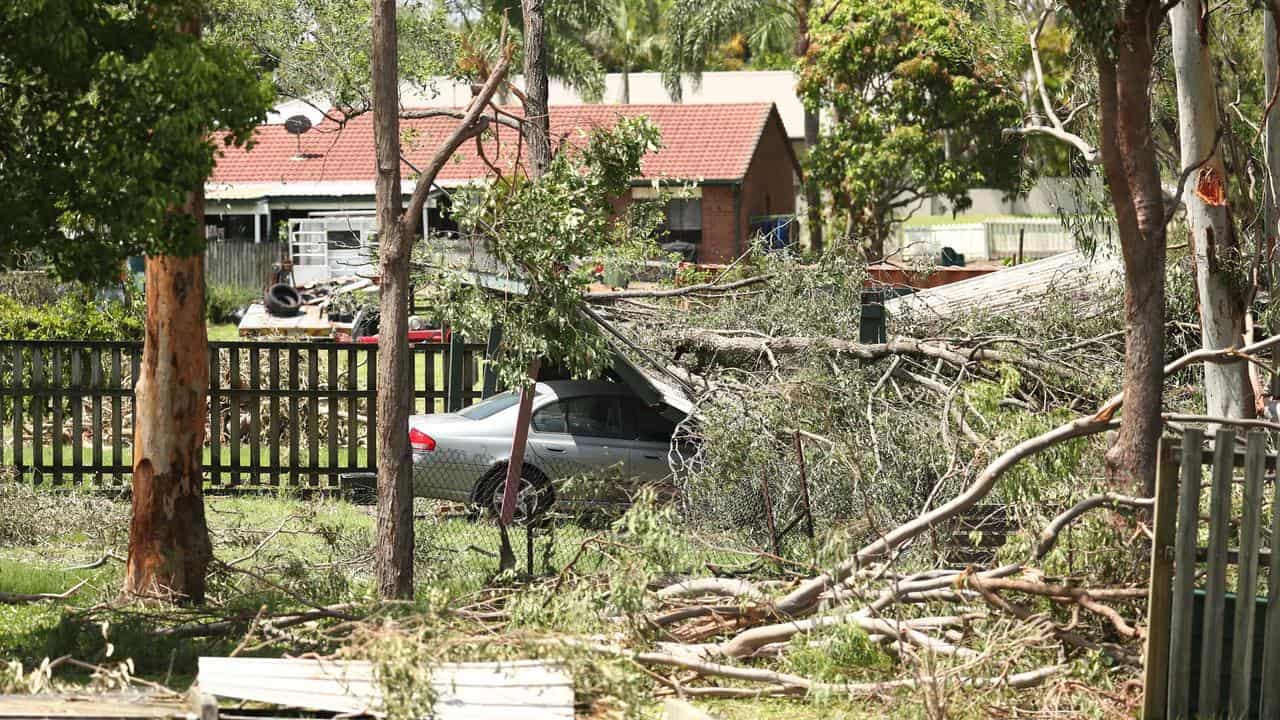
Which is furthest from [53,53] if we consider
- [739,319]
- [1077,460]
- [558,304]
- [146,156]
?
[739,319]

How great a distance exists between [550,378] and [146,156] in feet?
22.7

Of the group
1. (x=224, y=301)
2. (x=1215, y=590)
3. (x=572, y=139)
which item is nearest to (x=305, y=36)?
(x=224, y=301)

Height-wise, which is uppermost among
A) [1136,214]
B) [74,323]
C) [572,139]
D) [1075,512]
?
[572,139]

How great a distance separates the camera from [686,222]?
34906 mm

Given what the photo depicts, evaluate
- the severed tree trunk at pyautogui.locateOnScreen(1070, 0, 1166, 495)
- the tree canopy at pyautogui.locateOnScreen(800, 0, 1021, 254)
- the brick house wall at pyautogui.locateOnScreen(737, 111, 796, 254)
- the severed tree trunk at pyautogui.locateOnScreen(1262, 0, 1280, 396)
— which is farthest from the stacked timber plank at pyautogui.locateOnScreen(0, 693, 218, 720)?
the brick house wall at pyautogui.locateOnScreen(737, 111, 796, 254)

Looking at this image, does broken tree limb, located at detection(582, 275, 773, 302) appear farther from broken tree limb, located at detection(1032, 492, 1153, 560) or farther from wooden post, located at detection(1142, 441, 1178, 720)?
wooden post, located at detection(1142, 441, 1178, 720)

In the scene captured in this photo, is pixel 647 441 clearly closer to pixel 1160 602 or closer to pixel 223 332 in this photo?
pixel 1160 602

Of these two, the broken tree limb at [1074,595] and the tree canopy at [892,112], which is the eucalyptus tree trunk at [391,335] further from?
the tree canopy at [892,112]

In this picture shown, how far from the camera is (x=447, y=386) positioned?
13664 mm

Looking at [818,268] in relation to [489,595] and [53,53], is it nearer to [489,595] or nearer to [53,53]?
[489,595]

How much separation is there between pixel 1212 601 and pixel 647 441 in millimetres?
6188

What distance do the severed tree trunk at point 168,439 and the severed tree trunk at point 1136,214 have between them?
18.1ft

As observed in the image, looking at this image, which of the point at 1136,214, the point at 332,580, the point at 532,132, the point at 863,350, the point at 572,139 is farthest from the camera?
the point at 572,139

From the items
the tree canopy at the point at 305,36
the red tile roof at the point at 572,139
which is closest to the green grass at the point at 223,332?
the red tile roof at the point at 572,139
